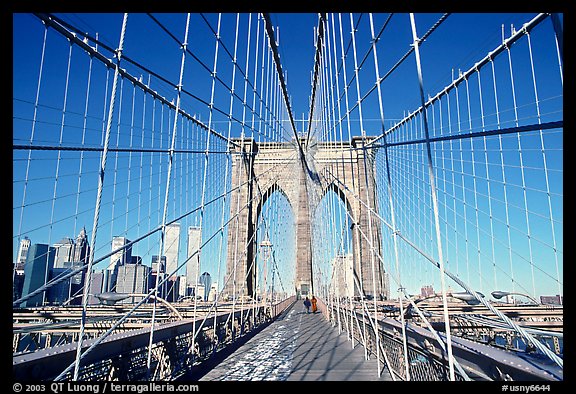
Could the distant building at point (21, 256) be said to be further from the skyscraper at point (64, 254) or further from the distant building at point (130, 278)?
the distant building at point (130, 278)

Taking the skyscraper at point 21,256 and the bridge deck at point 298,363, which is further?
the skyscraper at point 21,256

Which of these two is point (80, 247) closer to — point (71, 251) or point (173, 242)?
point (71, 251)

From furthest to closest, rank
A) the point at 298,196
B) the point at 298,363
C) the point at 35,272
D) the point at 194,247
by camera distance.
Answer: the point at 298,196
the point at 194,247
the point at 35,272
the point at 298,363

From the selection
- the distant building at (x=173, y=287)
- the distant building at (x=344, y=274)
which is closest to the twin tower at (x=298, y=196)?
the distant building at (x=173, y=287)

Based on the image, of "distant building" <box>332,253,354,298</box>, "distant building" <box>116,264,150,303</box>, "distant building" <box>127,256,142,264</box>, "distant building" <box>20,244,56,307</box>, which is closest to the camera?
"distant building" <box>20,244,56,307</box>

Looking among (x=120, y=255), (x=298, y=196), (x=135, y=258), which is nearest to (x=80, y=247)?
(x=120, y=255)

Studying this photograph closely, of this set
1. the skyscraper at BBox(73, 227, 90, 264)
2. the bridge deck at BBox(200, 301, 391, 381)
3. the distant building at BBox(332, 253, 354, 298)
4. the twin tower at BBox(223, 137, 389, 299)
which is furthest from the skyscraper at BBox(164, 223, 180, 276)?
the twin tower at BBox(223, 137, 389, 299)

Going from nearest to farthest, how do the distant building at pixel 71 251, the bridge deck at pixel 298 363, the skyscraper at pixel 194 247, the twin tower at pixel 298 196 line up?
the bridge deck at pixel 298 363 → the skyscraper at pixel 194 247 → the distant building at pixel 71 251 → the twin tower at pixel 298 196

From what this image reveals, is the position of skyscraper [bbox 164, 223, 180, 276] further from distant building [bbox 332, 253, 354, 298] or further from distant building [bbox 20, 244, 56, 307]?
distant building [bbox 332, 253, 354, 298]

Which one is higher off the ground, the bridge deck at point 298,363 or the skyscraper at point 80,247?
the skyscraper at point 80,247

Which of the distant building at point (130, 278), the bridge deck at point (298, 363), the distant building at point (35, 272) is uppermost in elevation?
the distant building at point (35, 272)
